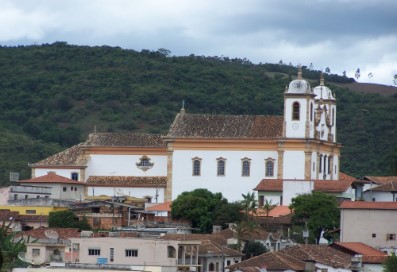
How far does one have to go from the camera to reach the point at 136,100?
459ft

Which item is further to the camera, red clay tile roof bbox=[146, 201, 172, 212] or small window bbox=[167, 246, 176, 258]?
red clay tile roof bbox=[146, 201, 172, 212]

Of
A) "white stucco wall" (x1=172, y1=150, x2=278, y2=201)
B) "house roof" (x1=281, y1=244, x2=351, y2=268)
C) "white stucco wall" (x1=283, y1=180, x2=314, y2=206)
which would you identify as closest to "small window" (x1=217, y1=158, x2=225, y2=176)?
"white stucco wall" (x1=172, y1=150, x2=278, y2=201)

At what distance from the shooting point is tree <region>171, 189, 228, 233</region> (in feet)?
274

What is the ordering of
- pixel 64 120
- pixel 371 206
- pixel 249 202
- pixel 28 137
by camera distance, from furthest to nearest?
pixel 64 120
pixel 28 137
pixel 249 202
pixel 371 206

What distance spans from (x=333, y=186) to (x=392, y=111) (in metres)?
48.1

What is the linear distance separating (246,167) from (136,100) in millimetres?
50295

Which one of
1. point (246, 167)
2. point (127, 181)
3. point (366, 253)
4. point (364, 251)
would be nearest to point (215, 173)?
point (246, 167)

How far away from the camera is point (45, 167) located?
311ft

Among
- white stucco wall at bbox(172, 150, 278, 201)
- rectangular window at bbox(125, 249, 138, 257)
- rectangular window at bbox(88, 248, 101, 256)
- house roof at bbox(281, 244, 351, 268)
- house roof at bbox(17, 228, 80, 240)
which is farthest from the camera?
white stucco wall at bbox(172, 150, 278, 201)

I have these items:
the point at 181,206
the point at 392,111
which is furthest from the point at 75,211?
the point at 392,111

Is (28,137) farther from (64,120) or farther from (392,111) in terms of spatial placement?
(392,111)

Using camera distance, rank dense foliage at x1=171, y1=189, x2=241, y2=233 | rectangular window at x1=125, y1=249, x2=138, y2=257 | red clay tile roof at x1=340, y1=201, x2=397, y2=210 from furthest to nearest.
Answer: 1. dense foliage at x1=171, y1=189, x2=241, y2=233
2. red clay tile roof at x1=340, y1=201, x2=397, y2=210
3. rectangular window at x1=125, y1=249, x2=138, y2=257

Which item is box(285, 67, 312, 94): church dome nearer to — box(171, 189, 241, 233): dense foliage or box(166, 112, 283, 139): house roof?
box(166, 112, 283, 139): house roof

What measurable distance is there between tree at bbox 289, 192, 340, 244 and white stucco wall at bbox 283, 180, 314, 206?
15.4 feet
